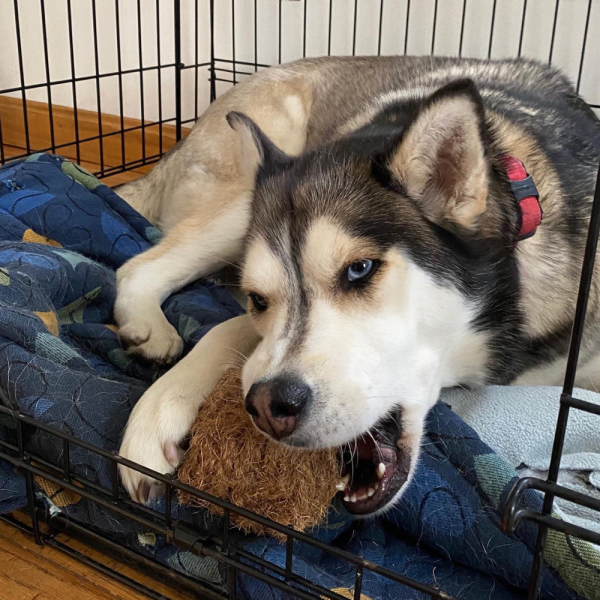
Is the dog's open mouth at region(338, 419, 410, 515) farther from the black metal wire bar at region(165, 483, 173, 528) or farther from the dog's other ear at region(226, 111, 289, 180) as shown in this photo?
the dog's other ear at region(226, 111, 289, 180)

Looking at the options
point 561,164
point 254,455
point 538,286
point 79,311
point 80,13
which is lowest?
point 79,311

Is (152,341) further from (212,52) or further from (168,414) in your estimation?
(212,52)

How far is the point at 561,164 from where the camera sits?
Answer: 4.56ft

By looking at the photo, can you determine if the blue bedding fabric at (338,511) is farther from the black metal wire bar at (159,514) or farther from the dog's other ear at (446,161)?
the dog's other ear at (446,161)

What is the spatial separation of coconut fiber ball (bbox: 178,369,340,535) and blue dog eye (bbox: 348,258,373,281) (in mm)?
270

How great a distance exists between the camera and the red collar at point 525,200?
115 centimetres

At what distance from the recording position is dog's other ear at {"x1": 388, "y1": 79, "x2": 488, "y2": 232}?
3.40ft

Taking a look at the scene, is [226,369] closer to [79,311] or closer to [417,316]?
[417,316]

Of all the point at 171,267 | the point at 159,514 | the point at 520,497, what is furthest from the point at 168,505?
the point at 171,267

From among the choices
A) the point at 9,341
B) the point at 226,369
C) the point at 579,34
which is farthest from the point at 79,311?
the point at 579,34

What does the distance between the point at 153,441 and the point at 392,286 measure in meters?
0.45

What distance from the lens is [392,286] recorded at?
A: 1.07 m

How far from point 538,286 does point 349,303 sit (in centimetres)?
44

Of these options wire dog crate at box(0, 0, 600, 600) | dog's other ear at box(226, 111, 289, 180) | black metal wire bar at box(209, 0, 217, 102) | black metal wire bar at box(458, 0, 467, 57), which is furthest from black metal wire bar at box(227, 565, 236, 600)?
black metal wire bar at box(209, 0, 217, 102)
